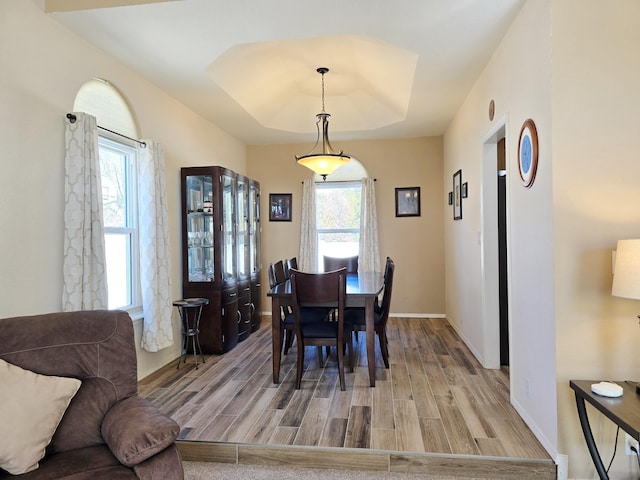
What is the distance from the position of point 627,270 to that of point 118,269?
3498 millimetres

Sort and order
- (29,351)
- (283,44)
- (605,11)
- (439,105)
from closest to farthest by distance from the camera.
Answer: (29,351) < (605,11) < (283,44) < (439,105)

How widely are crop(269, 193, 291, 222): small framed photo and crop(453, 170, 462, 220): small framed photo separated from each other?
8.23 ft

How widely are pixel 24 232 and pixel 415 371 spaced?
315cm

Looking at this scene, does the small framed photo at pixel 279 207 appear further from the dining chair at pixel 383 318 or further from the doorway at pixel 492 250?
the doorway at pixel 492 250

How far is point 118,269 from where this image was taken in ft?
11.2

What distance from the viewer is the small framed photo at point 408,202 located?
5934 millimetres

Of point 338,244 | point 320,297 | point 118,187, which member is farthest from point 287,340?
point 338,244

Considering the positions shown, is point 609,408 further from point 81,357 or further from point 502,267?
point 81,357

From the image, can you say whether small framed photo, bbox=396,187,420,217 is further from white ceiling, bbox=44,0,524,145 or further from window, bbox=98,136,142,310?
window, bbox=98,136,142,310

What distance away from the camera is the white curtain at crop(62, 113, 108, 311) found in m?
2.67

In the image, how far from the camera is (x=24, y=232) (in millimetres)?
2441

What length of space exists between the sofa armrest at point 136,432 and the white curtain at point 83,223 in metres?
1.26

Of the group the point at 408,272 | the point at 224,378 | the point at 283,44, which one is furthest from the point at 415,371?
the point at 283,44

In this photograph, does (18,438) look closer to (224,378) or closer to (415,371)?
(224,378)
